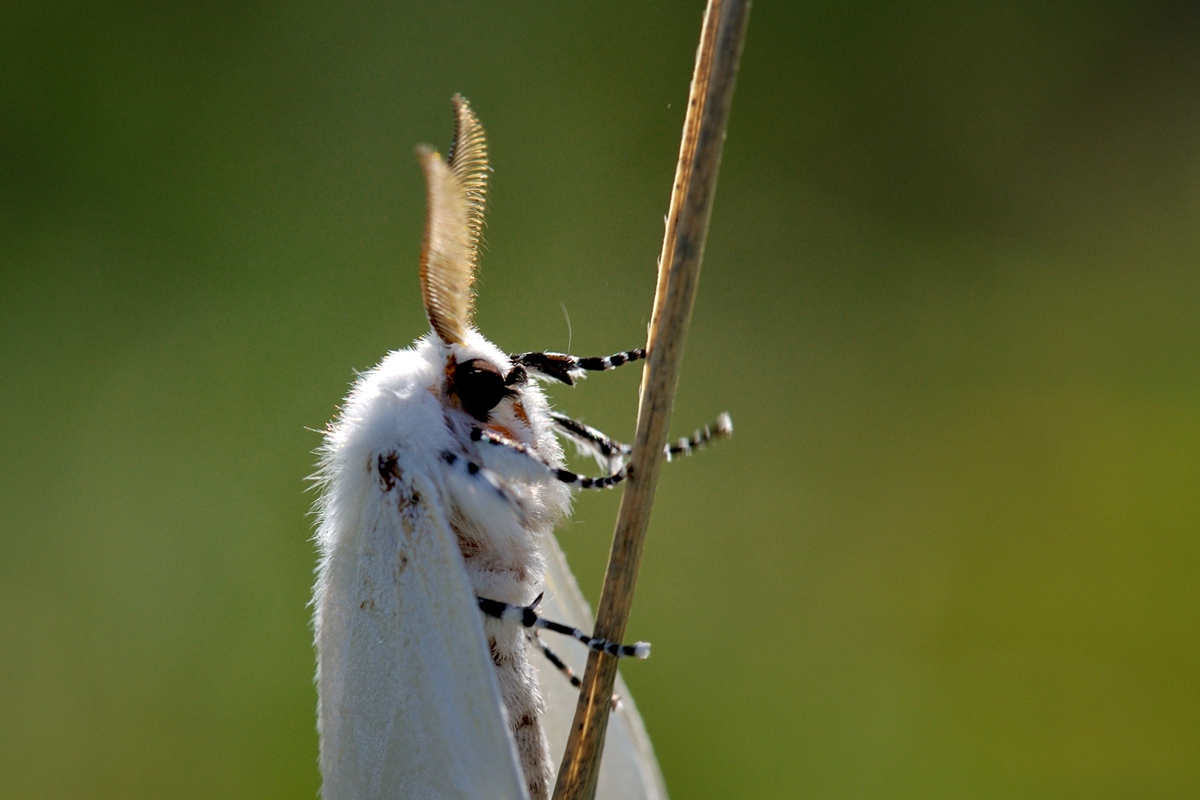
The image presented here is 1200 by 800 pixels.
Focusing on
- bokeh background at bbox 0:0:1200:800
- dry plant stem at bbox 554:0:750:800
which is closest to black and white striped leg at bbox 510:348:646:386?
dry plant stem at bbox 554:0:750:800

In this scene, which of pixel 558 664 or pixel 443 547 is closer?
pixel 443 547

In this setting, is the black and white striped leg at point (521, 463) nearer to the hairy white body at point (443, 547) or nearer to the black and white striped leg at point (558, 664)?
the hairy white body at point (443, 547)

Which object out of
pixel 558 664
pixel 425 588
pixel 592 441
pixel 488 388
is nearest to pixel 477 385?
pixel 488 388

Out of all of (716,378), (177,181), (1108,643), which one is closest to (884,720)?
(1108,643)

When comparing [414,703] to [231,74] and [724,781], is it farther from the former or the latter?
[231,74]

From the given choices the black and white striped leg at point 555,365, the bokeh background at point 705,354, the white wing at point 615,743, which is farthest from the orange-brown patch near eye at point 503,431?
the bokeh background at point 705,354

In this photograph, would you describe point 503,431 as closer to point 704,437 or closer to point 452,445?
point 452,445
